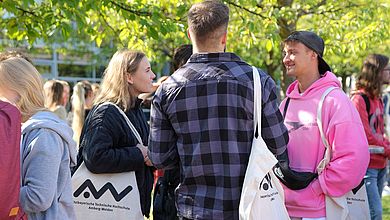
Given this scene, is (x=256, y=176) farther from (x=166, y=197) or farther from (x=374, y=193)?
(x=374, y=193)

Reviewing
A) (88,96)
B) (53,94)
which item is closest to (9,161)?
(53,94)

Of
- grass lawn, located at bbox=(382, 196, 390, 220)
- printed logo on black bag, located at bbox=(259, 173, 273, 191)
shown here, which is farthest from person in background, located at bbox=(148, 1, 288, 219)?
grass lawn, located at bbox=(382, 196, 390, 220)

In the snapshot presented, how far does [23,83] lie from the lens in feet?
11.0

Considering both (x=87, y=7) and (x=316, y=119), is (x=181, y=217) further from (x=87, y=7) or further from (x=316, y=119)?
(x=87, y=7)

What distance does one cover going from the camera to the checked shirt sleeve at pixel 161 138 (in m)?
Result: 3.36

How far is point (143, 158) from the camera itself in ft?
13.4

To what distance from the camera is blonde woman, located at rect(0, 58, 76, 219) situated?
3236 millimetres

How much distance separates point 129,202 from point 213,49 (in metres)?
1.25

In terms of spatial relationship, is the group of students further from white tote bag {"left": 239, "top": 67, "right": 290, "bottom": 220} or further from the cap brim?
the cap brim

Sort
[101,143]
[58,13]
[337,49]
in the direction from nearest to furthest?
[101,143] → [58,13] → [337,49]

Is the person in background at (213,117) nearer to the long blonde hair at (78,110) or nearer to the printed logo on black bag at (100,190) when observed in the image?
the printed logo on black bag at (100,190)

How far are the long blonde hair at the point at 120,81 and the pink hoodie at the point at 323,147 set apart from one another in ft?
3.52

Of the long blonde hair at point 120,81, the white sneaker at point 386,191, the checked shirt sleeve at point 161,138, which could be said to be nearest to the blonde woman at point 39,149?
the checked shirt sleeve at point 161,138

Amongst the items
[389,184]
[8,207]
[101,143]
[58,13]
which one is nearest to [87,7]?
[58,13]
